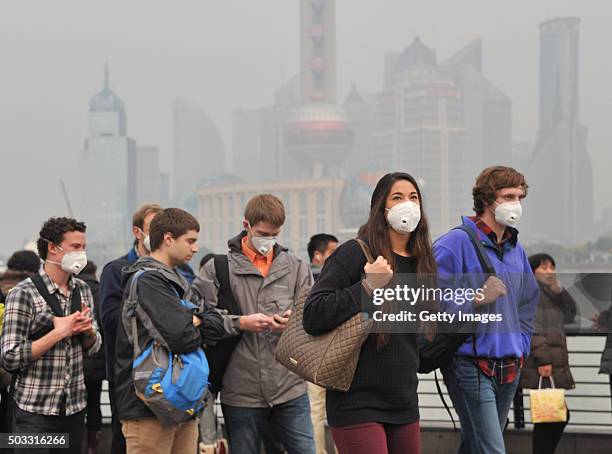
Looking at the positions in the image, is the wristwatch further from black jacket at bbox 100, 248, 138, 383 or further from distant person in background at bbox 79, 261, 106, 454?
distant person in background at bbox 79, 261, 106, 454

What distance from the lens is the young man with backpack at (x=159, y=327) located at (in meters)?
3.73

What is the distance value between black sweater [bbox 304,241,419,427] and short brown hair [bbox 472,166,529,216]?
0.73 meters

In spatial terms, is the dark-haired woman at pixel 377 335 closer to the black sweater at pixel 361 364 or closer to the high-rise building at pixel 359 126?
the black sweater at pixel 361 364

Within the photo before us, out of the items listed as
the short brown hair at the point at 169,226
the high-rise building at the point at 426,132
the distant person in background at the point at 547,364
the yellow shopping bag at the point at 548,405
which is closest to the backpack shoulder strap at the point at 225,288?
the short brown hair at the point at 169,226

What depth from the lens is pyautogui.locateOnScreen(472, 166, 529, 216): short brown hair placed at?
384 cm

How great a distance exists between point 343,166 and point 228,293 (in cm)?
16848

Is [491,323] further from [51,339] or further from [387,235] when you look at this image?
[51,339]

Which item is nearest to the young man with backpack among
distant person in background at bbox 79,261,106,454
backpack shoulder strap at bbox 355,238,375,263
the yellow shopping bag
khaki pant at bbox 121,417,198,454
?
khaki pant at bbox 121,417,198,454

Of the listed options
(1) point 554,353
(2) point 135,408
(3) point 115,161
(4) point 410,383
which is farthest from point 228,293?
(3) point 115,161

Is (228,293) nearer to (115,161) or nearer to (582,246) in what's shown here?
(582,246)

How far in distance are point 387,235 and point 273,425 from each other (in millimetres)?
1310

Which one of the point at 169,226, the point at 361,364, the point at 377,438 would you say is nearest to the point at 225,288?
the point at 169,226

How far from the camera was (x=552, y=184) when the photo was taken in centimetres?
16000

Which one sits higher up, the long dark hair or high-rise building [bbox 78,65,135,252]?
high-rise building [bbox 78,65,135,252]
